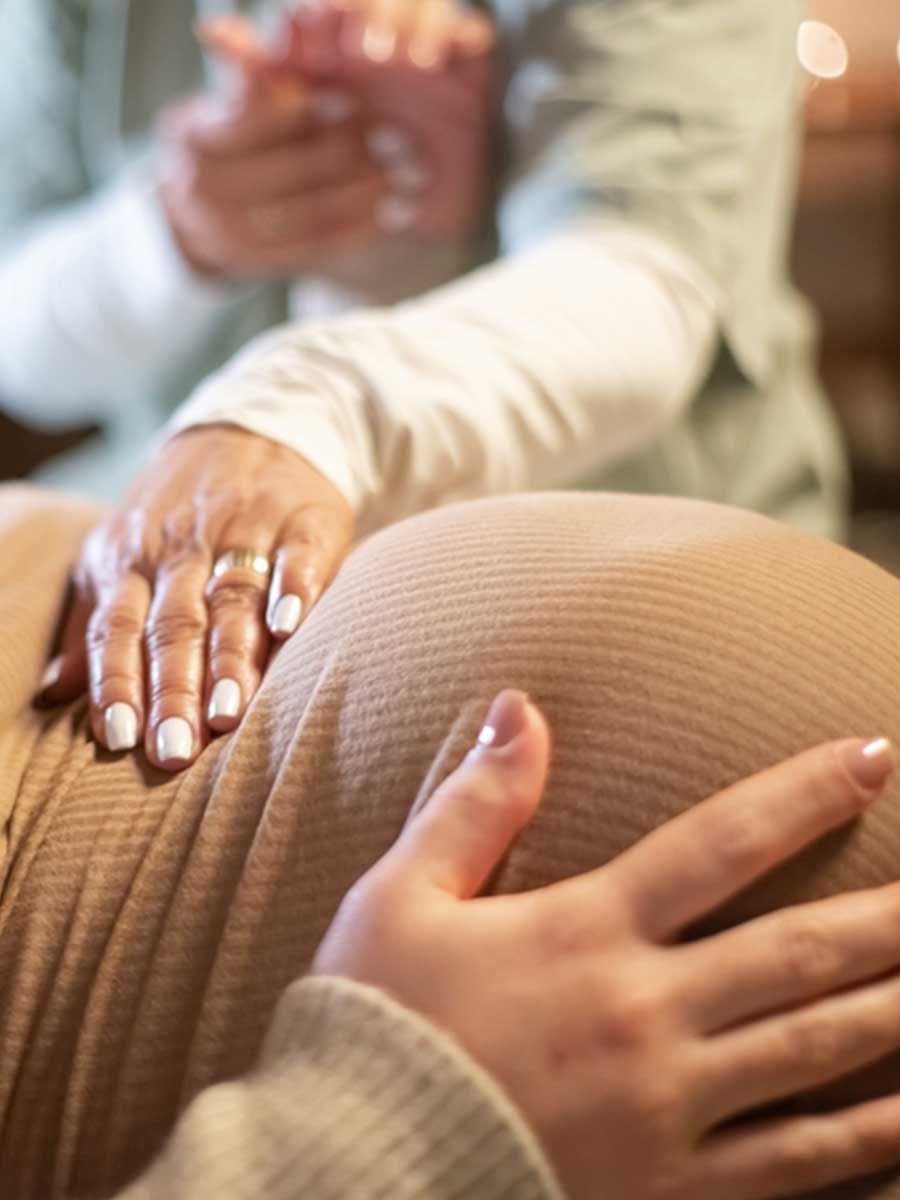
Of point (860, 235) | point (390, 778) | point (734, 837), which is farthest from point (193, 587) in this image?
point (860, 235)

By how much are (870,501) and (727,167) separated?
1.05 meters

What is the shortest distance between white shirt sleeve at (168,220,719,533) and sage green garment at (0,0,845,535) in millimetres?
36

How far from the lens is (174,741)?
1.60 feet

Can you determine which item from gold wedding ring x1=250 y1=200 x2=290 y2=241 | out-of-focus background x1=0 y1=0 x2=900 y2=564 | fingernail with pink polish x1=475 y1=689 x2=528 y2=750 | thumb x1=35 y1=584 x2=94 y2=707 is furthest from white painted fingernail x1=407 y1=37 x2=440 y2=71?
out-of-focus background x1=0 y1=0 x2=900 y2=564

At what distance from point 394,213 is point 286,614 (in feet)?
1.79

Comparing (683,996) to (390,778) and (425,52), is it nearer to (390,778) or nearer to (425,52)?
(390,778)

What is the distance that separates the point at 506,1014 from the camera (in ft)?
1.20

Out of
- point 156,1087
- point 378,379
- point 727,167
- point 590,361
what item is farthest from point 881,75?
point 156,1087

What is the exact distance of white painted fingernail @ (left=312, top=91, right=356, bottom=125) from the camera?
0.94 metres

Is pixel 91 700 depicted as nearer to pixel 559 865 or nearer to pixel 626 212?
pixel 559 865

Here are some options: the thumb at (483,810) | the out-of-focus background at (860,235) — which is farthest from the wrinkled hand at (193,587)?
the out-of-focus background at (860,235)

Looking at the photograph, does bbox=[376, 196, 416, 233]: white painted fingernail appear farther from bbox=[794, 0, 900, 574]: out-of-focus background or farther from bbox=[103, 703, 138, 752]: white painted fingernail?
bbox=[794, 0, 900, 574]: out-of-focus background

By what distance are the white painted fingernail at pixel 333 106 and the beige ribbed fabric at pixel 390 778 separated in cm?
58

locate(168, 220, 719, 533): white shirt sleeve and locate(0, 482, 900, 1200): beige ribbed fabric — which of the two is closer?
locate(0, 482, 900, 1200): beige ribbed fabric
